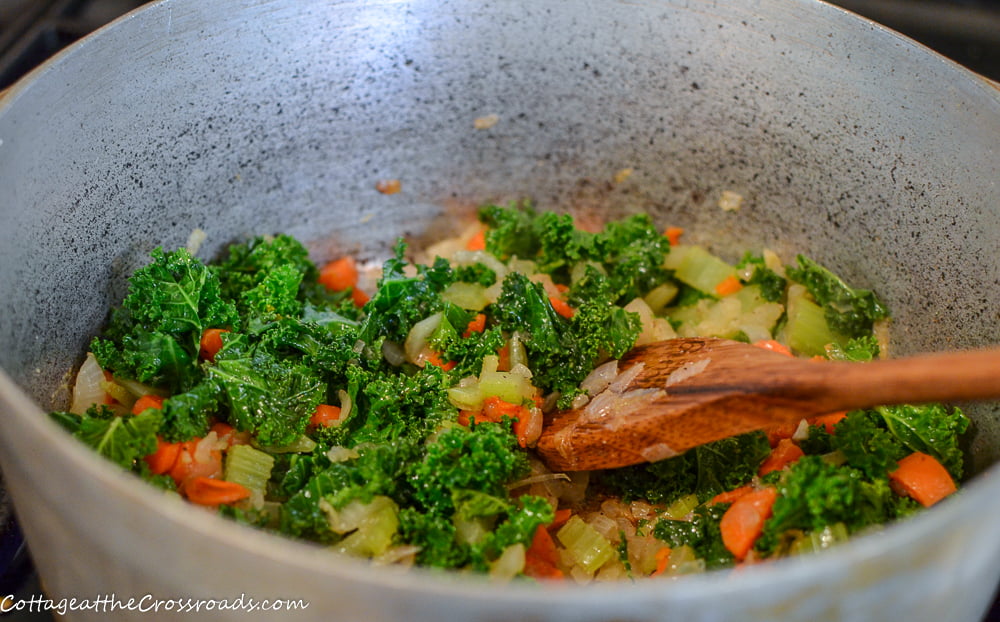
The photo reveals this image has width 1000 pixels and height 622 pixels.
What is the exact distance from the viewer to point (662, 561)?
2697 millimetres

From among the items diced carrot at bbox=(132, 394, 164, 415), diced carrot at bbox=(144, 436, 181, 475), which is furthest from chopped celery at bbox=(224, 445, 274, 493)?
diced carrot at bbox=(132, 394, 164, 415)

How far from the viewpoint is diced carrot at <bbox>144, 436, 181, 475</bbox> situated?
8.41 ft

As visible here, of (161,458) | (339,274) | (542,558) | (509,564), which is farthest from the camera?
(339,274)

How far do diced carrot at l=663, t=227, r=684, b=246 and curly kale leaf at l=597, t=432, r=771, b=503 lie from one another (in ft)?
3.75

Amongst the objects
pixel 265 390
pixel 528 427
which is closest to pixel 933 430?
pixel 528 427

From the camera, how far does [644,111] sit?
357 cm

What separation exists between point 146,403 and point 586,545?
60.0 inches

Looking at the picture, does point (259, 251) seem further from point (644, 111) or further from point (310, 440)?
point (644, 111)

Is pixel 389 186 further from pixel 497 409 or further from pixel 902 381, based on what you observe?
pixel 902 381

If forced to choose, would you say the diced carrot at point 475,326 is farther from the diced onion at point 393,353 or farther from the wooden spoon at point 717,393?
the wooden spoon at point 717,393

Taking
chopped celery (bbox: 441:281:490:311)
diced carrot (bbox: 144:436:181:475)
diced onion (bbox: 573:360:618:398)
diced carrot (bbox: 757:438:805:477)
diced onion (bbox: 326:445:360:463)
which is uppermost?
diced carrot (bbox: 144:436:181:475)

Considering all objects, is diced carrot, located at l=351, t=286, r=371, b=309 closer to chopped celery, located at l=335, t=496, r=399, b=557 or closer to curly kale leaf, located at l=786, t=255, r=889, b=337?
chopped celery, located at l=335, t=496, r=399, b=557

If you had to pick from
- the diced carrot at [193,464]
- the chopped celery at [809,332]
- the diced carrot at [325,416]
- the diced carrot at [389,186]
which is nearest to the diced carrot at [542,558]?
the diced carrot at [325,416]

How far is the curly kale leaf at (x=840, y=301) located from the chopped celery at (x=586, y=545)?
4.46 ft
